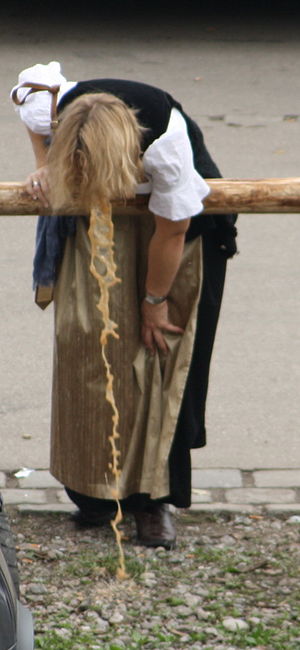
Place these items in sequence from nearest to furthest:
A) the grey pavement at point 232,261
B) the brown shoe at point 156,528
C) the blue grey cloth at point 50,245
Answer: the blue grey cloth at point 50,245 → the brown shoe at point 156,528 → the grey pavement at point 232,261

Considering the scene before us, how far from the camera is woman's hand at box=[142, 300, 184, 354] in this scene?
381cm

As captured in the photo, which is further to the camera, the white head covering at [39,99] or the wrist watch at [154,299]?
the wrist watch at [154,299]

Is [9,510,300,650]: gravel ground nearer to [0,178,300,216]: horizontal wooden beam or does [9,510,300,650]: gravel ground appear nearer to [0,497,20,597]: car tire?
[0,497,20,597]: car tire

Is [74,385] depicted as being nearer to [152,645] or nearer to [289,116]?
[152,645]

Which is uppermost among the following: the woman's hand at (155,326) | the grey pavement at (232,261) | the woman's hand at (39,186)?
the woman's hand at (39,186)

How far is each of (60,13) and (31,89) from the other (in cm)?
849

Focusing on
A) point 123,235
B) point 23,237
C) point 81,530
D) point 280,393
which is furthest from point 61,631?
point 23,237

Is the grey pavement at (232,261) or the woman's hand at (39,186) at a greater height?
the woman's hand at (39,186)

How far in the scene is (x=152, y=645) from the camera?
11.4 feet

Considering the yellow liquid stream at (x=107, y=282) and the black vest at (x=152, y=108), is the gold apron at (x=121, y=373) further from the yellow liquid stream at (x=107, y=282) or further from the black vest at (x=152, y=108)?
the black vest at (x=152, y=108)

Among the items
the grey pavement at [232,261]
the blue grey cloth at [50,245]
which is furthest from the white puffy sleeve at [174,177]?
the grey pavement at [232,261]

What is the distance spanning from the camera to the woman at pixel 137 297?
343cm

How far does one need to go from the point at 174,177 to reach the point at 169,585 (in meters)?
1.32

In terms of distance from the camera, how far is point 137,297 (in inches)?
152
